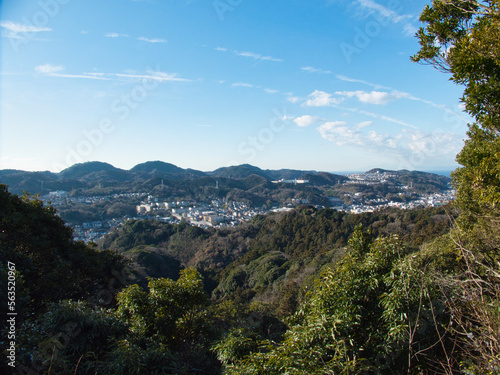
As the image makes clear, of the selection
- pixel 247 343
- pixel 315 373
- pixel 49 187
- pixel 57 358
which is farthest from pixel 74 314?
pixel 49 187

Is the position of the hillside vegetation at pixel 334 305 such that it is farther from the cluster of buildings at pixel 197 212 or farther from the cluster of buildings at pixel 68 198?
the cluster of buildings at pixel 68 198

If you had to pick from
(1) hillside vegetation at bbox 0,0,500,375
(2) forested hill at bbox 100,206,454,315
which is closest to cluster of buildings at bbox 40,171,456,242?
(2) forested hill at bbox 100,206,454,315

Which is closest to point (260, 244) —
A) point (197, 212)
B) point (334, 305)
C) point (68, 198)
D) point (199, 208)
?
point (197, 212)

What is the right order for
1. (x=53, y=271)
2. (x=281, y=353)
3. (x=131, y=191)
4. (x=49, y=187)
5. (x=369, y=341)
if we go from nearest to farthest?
(x=281, y=353)
(x=369, y=341)
(x=53, y=271)
(x=49, y=187)
(x=131, y=191)

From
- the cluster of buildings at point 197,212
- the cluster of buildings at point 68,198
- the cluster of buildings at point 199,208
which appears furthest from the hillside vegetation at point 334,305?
the cluster of buildings at point 68,198

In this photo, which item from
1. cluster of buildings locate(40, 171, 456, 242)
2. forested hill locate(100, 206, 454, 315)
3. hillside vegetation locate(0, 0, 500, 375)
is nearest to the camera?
hillside vegetation locate(0, 0, 500, 375)

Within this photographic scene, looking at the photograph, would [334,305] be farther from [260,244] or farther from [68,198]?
[68,198]

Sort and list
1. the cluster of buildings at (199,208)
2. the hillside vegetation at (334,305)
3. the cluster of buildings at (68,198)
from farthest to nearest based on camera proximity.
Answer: the cluster of buildings at (68,198), the cluster of buildings at (199,208), the hillside vegetation at (334,305)

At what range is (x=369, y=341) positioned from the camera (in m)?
2.88

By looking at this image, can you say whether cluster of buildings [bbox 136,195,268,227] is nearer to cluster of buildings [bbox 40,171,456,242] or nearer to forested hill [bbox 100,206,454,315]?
cluster of buildings [bbox 40,171,456,242]

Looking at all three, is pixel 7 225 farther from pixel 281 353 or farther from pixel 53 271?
pixel 281 353

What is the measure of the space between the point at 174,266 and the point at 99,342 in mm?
17747

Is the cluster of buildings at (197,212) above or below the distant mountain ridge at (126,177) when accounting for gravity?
below

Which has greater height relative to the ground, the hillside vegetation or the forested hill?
Answer: the hillside vegetation
